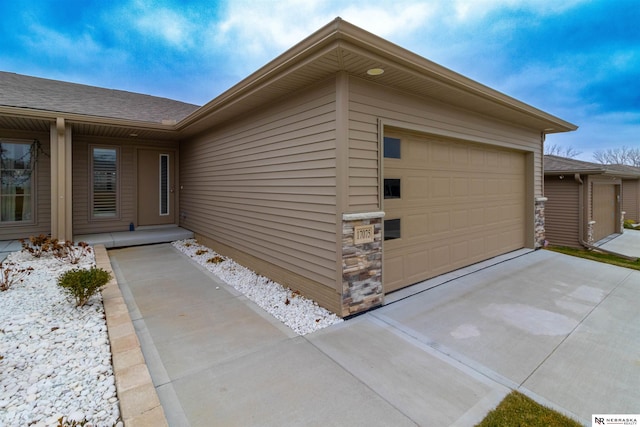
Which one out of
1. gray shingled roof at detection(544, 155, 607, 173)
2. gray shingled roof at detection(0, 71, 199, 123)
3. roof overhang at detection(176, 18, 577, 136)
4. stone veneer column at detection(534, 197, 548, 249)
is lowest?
stone veneer column at detection(534, 197, 548, 249)

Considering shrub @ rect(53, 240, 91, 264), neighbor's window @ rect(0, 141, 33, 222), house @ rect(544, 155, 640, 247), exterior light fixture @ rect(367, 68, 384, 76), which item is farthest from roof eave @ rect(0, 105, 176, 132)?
house @ rect(544, 155, 640, 247)

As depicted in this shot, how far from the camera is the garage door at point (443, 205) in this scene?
4.38 m

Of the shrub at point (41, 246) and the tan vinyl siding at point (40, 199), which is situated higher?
the tan vinyl siding at point (40, 199)

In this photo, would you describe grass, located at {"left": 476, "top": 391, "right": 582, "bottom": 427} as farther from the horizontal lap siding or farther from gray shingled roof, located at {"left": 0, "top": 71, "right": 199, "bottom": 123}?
gray shingled roof, located at {"left": 0, "top": 71, "right": 199, "bottom": 123}

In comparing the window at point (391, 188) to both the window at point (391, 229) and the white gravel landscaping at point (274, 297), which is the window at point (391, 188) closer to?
the window at point (391, 229)

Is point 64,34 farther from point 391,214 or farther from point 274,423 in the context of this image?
point 274,423

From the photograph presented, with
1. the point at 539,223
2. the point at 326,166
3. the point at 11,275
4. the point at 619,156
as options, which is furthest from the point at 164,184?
the point at 619,156

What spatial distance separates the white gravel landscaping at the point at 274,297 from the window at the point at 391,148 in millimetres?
2277

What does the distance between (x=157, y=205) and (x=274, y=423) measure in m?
8.39

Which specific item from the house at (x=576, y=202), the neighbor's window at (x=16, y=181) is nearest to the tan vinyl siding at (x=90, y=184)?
the neighbor's window at (x=16, y=181)

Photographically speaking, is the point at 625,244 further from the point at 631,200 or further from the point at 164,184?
the point at 164,184

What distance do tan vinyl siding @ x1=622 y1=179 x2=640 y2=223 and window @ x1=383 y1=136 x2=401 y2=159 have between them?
63.8 feet

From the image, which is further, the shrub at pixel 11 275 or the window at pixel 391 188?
the window at pixel 391 188

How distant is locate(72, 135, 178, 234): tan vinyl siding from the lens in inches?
303
